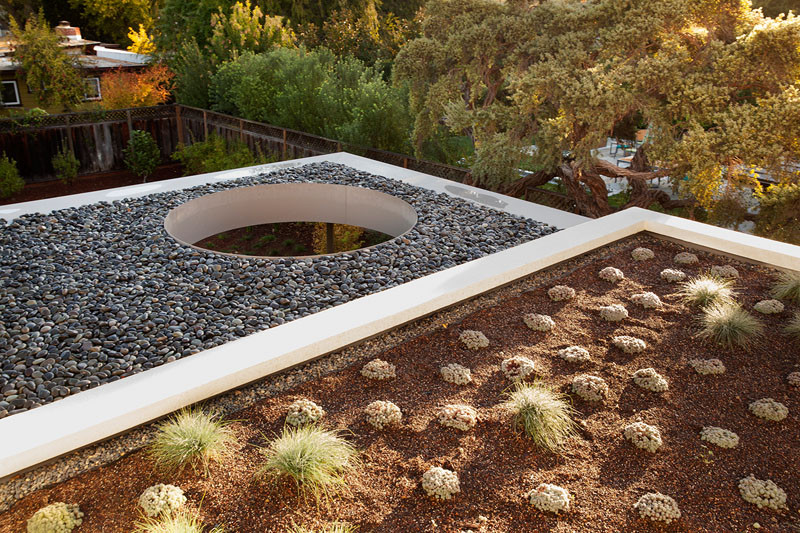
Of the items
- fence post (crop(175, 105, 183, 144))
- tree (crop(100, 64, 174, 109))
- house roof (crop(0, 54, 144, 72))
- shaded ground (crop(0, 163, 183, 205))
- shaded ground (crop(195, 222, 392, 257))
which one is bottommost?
shaded ground (crop(195, 222, 392, 257))

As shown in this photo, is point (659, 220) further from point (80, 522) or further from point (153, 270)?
point (80, 522)

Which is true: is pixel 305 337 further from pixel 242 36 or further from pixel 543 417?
pixel 242 36

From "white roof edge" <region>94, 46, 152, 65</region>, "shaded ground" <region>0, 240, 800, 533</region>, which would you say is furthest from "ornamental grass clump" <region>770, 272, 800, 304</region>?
"white roof edge" <region>94, 46, 152, 65</region>

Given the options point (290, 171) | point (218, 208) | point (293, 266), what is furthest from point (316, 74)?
point (293, 266)

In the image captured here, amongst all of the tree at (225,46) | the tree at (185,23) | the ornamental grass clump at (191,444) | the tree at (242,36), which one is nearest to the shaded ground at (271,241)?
the tree at (225,46)

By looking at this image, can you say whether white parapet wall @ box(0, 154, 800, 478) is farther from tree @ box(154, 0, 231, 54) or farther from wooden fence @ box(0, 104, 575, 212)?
tree @ box(154, 0, 231, 54)

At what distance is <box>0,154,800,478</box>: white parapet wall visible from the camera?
110 inches

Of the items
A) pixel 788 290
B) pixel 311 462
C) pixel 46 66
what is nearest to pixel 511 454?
pixel 311 462

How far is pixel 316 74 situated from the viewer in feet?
36.7

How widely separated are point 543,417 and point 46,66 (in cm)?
1665

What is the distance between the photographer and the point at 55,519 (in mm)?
2354

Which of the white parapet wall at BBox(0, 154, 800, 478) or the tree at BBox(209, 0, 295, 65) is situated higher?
the tree at BBox(209, 0, 295, 65)

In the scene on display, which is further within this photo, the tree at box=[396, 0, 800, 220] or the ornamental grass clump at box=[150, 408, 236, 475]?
the tree at box=[396, 0, 800, 220]

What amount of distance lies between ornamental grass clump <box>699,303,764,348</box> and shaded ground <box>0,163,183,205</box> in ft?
40.9
